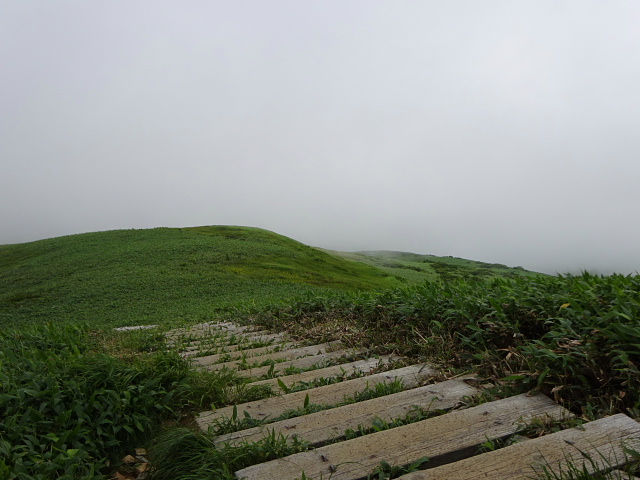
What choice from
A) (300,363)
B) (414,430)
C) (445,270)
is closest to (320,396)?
(414,430)

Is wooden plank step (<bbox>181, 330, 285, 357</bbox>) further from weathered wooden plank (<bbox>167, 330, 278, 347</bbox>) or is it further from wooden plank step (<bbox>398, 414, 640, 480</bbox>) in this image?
wooden plank step (<bbox>398, 414, 640, 480</bbox>)

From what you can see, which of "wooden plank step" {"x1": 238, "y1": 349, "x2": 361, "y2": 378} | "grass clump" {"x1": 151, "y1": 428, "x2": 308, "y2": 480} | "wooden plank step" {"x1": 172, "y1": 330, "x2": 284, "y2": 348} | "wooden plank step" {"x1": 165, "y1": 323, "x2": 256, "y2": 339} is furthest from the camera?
"wooden plank step" {"x1": 165, "y1": 323, "x2": 256, "y2": 339}

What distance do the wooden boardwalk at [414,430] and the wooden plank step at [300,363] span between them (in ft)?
0.71

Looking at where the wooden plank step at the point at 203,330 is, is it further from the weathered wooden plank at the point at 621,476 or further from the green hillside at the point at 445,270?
the green hillside at the point at 445,270

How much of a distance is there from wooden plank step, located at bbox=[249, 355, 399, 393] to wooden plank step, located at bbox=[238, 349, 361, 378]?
0.26 m

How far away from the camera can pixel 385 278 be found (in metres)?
40.9

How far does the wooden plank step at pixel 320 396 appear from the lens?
3.85m

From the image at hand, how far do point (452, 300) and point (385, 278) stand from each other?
35.4 m

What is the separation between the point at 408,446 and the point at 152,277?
84.7ft

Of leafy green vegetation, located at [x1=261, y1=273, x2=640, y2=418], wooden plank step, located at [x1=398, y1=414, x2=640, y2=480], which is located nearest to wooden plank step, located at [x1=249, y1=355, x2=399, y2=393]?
leafy green vegetation, located at [x1=261, y1=273, x2=640, y2=418]

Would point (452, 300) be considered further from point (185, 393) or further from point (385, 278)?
point (385, 278)

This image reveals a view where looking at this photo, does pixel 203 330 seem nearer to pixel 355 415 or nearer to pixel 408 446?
pixel 355 415

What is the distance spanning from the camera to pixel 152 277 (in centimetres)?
2664

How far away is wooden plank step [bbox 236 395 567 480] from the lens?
9.31 ft
